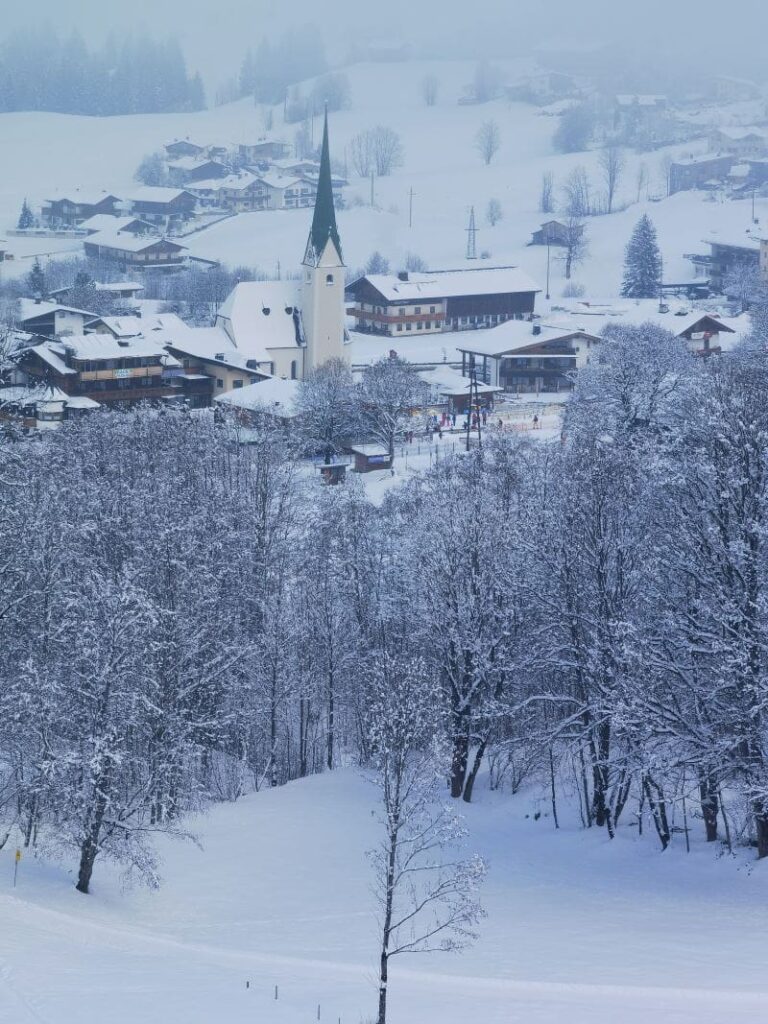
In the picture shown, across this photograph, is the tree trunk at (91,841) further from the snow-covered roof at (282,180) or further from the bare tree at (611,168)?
the snow-covered roof at (282,180)

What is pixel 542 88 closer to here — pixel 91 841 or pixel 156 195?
pixel 156 195

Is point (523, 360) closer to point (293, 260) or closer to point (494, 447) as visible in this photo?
point (494, 447)

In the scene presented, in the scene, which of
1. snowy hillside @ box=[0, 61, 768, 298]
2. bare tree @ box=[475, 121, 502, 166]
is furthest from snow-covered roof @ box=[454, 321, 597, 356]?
bare tree @ box=[475, 121, 502, 166]

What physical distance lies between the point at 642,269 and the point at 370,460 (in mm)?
41049

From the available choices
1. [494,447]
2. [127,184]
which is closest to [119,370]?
[494,447]

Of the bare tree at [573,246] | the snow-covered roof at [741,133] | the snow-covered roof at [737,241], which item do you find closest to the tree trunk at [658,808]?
the snow-covered roof at [737,241]

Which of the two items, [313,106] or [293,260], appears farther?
[313,106]

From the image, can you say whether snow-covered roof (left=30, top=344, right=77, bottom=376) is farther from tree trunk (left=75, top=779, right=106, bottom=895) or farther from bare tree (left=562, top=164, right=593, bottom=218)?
bare tree (left=562, top=164, right=593, bottom=218)

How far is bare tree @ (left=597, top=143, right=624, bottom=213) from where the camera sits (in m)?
106

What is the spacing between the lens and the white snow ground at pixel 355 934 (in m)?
14.1

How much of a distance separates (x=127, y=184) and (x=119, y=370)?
243 ft

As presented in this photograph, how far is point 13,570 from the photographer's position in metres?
22.2

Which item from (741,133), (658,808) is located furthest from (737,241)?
(658,808)

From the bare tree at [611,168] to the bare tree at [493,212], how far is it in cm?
692
